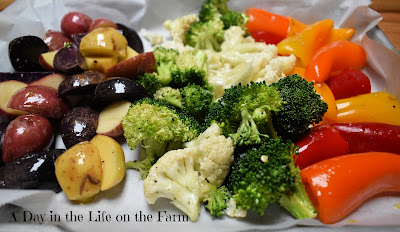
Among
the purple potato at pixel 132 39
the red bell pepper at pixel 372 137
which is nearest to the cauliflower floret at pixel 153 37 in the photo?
the purple potato at pixel 132 39

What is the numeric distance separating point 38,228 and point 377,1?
3.50 m

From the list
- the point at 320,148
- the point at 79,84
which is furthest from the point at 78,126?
the point at 320,148

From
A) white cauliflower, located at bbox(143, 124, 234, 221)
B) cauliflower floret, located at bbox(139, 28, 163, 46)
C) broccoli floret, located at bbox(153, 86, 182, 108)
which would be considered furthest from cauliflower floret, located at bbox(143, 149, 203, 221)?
cauliflower floret, located at bbox(139, 28, 163, 46)

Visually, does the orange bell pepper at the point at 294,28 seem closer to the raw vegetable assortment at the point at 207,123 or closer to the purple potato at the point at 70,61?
the raw vegetable assortment at the point at 207,123

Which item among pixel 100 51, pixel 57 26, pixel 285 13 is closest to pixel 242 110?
pixel 100 51

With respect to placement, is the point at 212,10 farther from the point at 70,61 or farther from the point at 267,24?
the point at 70,61

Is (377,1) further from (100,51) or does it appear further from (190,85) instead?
(100,51)

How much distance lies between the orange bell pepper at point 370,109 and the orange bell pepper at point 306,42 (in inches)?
19.2

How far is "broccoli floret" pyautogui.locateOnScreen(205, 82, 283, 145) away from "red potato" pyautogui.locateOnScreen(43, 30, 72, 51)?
4.72 ft

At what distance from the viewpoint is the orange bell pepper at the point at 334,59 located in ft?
7.14

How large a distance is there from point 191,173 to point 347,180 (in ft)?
2.71

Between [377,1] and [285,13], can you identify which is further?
[377,1]

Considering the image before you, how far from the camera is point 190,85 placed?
205 centimetres

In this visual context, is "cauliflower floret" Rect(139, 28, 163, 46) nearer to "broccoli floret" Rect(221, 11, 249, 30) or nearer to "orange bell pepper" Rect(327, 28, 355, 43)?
"broccoli floret" Rect(221, 11, 249, 30)
